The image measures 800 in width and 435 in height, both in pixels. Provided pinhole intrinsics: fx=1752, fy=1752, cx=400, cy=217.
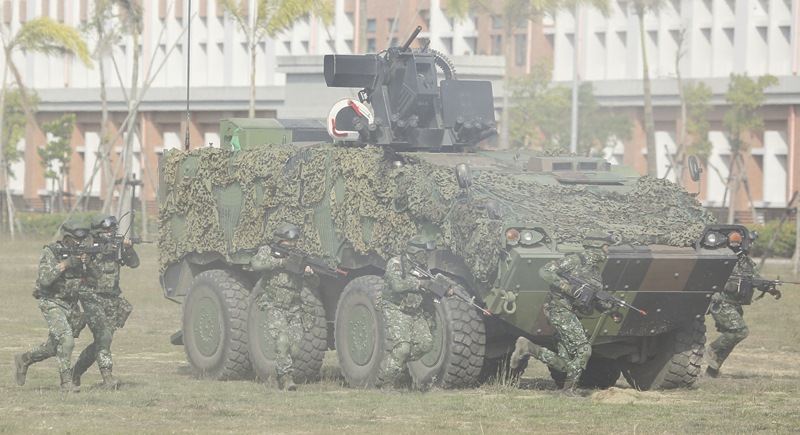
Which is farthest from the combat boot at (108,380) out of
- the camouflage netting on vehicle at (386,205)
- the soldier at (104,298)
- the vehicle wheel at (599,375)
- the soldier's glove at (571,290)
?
the soldier's glove at (571,290)

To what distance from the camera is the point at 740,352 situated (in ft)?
74.6

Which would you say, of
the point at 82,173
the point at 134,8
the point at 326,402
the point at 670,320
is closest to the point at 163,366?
the point at 326,402

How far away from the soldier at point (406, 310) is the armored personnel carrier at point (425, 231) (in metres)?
0.22

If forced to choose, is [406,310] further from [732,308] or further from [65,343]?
[732,308]

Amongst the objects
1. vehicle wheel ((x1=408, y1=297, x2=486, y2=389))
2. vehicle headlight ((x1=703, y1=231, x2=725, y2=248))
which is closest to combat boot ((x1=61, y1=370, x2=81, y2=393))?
vehicle wheel ((x1=408, y1=297, x2=486, y2=389))

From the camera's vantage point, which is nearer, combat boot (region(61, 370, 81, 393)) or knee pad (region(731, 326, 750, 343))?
combat boot (region(61, 370, 81, 393))

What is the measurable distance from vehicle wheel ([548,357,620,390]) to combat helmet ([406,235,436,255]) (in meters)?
2.36

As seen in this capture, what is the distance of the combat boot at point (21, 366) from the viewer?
1667 centimetres

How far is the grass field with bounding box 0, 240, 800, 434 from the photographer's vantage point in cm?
1380

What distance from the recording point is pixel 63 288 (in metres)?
16.2

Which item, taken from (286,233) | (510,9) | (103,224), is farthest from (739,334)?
(510,9)

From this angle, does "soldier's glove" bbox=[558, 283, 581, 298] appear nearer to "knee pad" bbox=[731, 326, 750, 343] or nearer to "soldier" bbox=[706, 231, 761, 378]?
"soldier" bbox=[706, 231, 761, 378]

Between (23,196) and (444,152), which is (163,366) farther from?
(23,196)

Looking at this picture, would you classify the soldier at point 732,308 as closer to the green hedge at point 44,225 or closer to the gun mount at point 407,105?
the gun mount at point 407,105
